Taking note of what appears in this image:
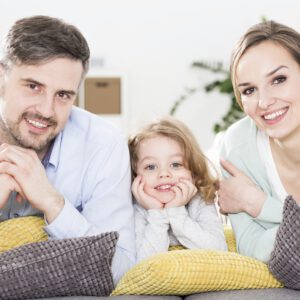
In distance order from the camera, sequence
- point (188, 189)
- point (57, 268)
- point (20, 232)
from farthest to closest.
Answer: point (188, 189) → point (20, 232) → point (57, 268)

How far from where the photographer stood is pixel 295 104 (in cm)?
199

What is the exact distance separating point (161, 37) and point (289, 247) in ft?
14.7

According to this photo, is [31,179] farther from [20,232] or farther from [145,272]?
[145,272]

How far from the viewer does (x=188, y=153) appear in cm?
213

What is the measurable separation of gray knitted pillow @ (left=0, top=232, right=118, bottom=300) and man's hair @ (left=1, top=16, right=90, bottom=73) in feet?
2.05

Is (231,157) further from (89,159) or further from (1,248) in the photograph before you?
(1,248)

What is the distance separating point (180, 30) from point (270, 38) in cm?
388

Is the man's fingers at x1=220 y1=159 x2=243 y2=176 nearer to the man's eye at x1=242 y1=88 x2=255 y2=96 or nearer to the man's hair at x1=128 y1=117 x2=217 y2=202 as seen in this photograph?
the man's hair at x1=128 y1=117 x2=217 y2=202

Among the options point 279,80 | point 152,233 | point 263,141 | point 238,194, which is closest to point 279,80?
point 279,80

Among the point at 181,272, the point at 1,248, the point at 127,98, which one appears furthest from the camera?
the point at 127,98

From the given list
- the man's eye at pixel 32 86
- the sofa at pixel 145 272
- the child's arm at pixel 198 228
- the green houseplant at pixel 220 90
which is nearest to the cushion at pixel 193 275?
the sofa at pixel 145 272

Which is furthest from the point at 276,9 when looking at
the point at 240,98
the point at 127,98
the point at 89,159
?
the point at 89,159

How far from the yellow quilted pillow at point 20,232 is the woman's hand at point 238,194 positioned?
62 centimetres

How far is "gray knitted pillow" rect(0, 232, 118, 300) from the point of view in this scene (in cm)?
146
